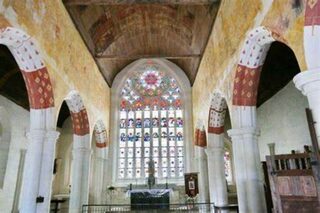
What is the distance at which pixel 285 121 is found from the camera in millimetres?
10602

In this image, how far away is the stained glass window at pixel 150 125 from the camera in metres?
14.2

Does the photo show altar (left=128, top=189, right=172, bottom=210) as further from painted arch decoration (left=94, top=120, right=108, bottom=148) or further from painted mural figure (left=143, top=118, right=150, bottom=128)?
painted mural figure (left=143, top=118, right=150, bottom=128)

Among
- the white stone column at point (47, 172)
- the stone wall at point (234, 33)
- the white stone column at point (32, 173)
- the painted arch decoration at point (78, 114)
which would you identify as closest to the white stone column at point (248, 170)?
the stone wall at point (234, 33)

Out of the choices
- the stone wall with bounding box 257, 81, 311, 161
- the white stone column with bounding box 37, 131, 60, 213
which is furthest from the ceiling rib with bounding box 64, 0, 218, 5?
the stone wall with bounding box 257, 81, 311, 161

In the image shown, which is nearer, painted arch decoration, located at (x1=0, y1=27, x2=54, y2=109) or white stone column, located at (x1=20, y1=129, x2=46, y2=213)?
painted arch decoration, located at (x1=0, y1=27, x2=54, y2=109)

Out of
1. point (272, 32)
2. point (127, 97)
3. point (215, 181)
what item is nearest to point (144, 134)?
point (127, 97)

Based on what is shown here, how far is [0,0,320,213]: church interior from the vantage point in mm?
5035

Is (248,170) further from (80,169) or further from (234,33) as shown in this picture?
(80,169)

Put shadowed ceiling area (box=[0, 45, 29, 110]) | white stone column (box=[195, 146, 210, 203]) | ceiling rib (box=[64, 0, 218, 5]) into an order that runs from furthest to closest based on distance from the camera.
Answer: white stone column (box=[195, 146, 210, 203]), shadowed ceiling area (box=[0, 45, 29, 110]), ceiling rib (box=[64, 0, 218, 5])

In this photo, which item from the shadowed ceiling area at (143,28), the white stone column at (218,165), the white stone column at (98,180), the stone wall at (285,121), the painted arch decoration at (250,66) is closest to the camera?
the painted arch decoration at (250,66)

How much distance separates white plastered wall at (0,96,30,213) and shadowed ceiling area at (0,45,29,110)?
33 centimetres

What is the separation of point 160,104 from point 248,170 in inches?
357

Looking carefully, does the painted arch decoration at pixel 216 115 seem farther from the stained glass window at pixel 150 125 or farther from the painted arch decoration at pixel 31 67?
the painted arch decoration at pixel 31 67

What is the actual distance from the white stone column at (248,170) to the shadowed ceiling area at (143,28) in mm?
4263
